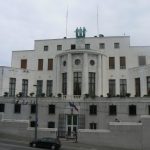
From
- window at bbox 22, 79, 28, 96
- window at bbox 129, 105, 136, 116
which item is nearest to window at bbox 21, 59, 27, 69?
window at bbox 22, 79, 28, 96

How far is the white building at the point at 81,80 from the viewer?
57938 millimetres

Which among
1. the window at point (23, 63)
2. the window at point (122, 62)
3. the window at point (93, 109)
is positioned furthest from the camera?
the window at point (23, 63)

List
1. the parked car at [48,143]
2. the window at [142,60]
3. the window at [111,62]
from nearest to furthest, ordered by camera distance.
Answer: the parked car at [48,143] → the window at [142,60] → the window at [111,62]

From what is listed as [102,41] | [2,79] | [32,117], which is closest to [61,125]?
[32,117]

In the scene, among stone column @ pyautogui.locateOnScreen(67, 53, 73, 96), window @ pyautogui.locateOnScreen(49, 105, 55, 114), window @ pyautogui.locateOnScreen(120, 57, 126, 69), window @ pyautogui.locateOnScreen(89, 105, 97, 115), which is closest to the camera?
window @ pyautogui.locateOnScreen(89, 105, 97, 115)

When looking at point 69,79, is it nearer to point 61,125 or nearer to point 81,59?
point 81,59

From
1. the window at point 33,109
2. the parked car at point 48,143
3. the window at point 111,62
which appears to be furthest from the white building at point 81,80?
the parked car at point 48,143

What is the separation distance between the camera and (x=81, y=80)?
207ft

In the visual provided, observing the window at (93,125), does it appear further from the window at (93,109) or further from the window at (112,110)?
the window at (112,110)

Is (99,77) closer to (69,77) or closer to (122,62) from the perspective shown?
(69,77)

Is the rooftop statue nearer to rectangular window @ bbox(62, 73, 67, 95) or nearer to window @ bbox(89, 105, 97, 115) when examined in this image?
rectangular window @ bbox(62, 73, 67, 95)

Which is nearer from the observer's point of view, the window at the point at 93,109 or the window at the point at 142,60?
the window at the point at 93,109

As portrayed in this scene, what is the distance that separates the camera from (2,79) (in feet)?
213

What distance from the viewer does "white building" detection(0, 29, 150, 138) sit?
190 feet
